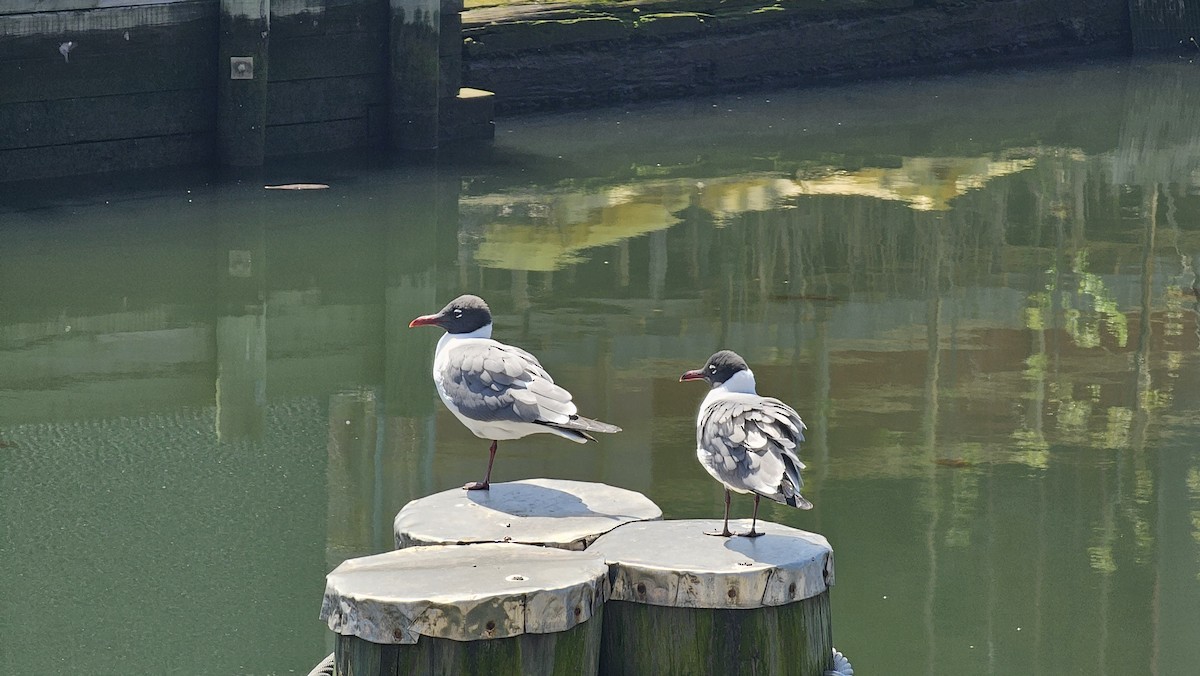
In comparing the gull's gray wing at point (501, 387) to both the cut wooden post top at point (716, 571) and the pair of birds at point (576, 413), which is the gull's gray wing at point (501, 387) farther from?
the cut wooden post top at point (716, 571)

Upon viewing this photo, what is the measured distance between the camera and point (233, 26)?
1373 cm

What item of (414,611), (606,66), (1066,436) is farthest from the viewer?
(606,66)

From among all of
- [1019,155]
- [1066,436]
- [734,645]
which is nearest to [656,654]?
[734,645]

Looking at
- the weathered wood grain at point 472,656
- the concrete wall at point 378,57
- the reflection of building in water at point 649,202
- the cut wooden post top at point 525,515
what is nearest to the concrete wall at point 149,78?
the concrete wall at point 378,57

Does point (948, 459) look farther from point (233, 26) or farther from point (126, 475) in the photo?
point (233, 26)

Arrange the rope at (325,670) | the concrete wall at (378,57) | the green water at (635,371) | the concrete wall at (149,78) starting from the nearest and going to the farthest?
1. the rope at (325,670)
2. the green water at (635,371)
3. the concrete wall at (149,78)
4. the concrete wall at (378,57)

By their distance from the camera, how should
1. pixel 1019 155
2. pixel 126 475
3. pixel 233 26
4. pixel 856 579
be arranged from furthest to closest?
pixel 1019 155 < pixel 233 26 < pixel 126 475 < pixel 856 579

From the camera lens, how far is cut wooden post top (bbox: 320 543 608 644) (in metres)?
4.19

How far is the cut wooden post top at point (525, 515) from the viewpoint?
15.9 ft

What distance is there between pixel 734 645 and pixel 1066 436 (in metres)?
4.32

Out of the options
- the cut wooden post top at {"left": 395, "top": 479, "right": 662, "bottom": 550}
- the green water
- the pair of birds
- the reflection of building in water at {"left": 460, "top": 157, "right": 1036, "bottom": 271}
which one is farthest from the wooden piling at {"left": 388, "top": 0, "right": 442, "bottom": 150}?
the cut wooden post top at {"left": 395, "top": 479, "right": 662, "bottom": 550}

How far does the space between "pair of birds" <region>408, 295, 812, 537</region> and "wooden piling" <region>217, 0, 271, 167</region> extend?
8415 mm

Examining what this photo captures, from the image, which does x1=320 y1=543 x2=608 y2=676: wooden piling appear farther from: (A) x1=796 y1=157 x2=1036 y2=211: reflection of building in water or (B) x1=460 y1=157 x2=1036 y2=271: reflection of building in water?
(A) x1=796 y1=157 x2=1036 y2=211: reflection of building in water

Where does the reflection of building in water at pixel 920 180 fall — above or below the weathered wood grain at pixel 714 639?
above
